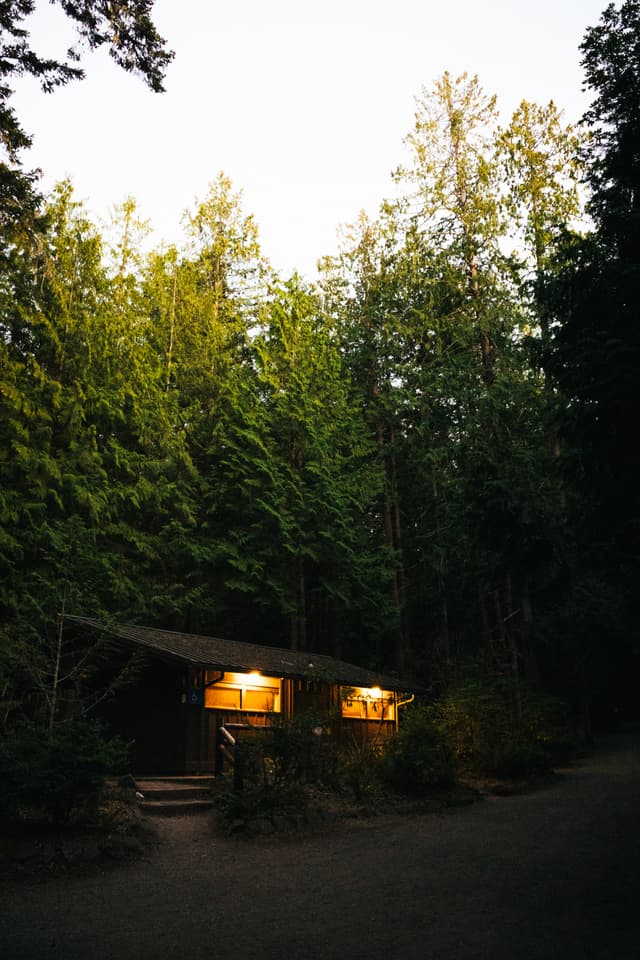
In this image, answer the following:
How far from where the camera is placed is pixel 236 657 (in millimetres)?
18141

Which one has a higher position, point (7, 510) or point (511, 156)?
point (511, 156)

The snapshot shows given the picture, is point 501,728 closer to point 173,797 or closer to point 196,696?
point 196,696

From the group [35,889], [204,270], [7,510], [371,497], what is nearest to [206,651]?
[7,510]

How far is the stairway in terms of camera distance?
1227cm

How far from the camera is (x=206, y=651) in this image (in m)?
17.8

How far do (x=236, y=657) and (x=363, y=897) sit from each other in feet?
36.8

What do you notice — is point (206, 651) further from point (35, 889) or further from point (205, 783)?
point (35, 889)

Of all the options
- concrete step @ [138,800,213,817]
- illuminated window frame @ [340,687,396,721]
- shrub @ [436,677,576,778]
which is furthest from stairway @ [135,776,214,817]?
illuminated window frame @ [340,687,396,721]

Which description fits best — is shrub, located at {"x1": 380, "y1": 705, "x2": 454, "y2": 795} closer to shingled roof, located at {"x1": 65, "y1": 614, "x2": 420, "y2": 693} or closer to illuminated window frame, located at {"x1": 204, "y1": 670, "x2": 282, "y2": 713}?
shingled roof, located at {"x1": 65, "y1": 614, "x2": 420, "y2": 693}

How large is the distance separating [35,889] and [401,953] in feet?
15.8

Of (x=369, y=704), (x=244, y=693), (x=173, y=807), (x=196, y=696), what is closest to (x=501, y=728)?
(x=369, y=704)

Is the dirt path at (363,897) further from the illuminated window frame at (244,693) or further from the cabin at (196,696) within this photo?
the illuminated window frame at (244,693)

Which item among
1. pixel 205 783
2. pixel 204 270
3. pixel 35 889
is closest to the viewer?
pixel 35 889

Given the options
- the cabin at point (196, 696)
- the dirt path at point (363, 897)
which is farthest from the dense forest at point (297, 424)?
the dirt path at point (363, 897)
